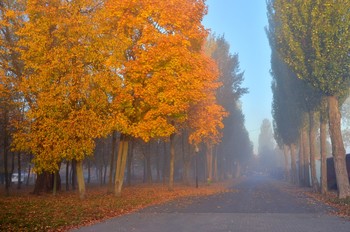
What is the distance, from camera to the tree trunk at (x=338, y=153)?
20.7 metres

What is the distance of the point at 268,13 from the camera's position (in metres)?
42.4

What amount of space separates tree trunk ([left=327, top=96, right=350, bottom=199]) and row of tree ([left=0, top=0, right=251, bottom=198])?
25.7 ft

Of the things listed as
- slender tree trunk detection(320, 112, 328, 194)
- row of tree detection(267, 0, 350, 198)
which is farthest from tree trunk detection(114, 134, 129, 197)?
slender tree trunk detection(320, 112, 328, 194)

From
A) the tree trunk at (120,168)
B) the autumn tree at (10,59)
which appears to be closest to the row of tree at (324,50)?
the tree trunk at (120,168)

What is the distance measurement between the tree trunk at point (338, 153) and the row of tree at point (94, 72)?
784cm

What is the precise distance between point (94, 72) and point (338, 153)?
46.6ft

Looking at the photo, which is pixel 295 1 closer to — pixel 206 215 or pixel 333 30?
pixel 333 30

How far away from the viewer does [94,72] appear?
65.1ft

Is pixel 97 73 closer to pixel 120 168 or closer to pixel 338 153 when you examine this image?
pixel 120 168

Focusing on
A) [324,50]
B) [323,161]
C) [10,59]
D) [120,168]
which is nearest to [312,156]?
[323,161]

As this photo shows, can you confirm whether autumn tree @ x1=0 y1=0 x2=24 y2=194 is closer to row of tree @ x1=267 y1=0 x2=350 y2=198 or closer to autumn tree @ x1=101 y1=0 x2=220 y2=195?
autumn tree @ x1=101 y1=0 x2=220 y2=195

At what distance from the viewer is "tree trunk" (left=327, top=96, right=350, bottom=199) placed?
67.8ft

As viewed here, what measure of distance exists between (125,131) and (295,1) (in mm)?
12748

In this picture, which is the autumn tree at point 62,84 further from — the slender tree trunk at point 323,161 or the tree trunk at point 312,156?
the tree trunk at point 312,156
